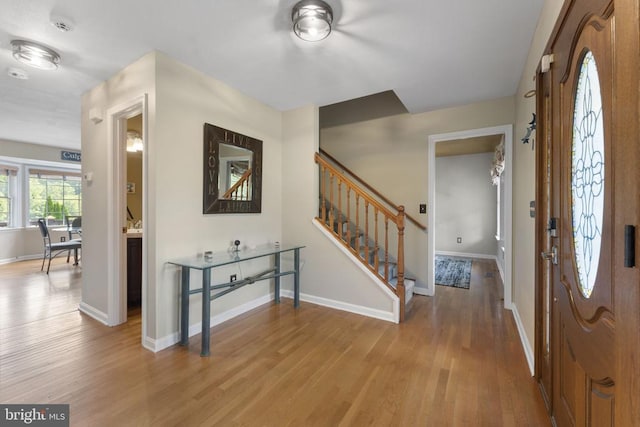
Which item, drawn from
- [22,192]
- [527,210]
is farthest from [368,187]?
[22,192]

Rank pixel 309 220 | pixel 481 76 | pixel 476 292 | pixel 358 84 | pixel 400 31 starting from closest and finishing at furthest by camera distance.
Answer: pixel 400 31, pixel 481 76, pixel 358 84, pixel 309 220, pixel 476 292

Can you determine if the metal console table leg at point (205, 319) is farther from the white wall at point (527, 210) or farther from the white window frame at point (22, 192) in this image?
the white window frame at point (22, 192)

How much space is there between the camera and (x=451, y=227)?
21.9 feet

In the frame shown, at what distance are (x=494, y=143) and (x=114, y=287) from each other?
659 cm

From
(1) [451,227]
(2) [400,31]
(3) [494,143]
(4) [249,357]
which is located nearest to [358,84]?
(2) [400,31]

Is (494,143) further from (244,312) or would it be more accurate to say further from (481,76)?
(244,312)

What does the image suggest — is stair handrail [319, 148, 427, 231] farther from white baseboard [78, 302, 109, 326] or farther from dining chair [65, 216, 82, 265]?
dining chair [65, 216, 82, 265]

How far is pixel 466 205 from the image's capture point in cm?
653

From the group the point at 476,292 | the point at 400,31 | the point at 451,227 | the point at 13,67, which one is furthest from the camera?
the point at 451,227

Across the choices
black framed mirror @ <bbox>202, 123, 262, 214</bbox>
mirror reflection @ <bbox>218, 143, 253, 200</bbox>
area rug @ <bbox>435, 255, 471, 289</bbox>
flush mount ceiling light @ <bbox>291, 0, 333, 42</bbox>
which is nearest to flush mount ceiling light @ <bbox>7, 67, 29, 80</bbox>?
black framed mirror @ <bbox>202, 123, 262, 214</bbox>

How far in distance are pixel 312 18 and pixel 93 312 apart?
3.42 metres

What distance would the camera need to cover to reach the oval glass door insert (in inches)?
36.9

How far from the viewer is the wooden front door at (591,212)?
676 mm

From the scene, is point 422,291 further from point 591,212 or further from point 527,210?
point 591,212
